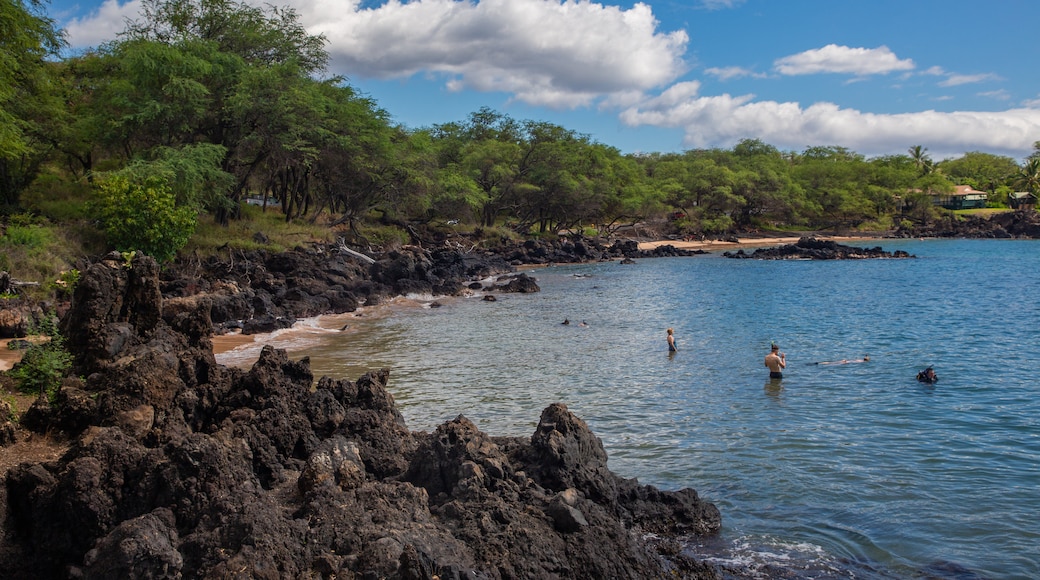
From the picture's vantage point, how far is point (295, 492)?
300 inches

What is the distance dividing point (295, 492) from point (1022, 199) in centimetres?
11795

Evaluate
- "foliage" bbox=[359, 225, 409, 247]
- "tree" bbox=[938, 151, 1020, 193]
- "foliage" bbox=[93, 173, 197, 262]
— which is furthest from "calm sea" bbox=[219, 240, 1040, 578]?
"tree" bbox=[938, 151, 1020, 193]

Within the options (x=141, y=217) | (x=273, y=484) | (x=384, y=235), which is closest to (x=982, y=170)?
(x=384, y=235)

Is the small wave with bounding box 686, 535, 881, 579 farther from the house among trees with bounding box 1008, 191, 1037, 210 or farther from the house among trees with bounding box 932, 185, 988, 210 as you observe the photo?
the house among trees with bounding box 1008, 191, 1037, 210

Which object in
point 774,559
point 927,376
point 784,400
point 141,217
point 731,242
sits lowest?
point 774,559

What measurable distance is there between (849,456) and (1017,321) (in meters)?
22.1

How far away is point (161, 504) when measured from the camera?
6.82m

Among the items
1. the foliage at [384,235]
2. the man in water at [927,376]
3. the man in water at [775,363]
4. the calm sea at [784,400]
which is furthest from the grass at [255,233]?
the man in water at [927,376]

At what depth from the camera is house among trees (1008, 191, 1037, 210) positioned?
9922cm

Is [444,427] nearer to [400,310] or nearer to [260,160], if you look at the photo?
[400,310]

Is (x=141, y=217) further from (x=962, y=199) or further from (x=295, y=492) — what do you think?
(x=962, y=199)

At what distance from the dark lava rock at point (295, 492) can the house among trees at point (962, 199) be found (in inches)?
4238

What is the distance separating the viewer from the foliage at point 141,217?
25.3m

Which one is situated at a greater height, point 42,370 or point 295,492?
point 42,370
